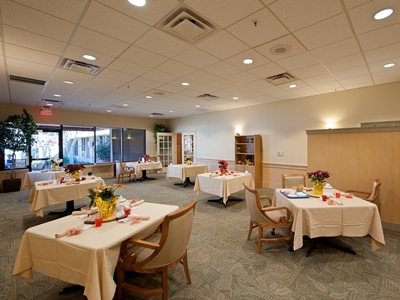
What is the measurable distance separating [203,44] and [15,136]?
7155 millimetres

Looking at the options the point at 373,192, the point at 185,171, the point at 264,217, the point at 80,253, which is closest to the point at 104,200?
the point at 80,253

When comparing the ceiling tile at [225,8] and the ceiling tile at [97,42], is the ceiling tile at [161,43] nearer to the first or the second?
the ceiling tile at [97,42]

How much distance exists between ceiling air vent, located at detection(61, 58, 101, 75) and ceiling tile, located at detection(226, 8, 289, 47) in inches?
103

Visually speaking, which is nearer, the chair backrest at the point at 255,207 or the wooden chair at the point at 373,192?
the chair backrest at the point at 255,207

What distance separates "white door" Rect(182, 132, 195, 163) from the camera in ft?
32.6

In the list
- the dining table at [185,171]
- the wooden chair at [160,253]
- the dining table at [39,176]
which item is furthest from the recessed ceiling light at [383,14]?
the dining table at [39,176]

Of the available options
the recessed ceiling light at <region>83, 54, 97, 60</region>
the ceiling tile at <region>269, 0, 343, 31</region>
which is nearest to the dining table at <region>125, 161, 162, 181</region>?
the recessed ceiling light at <region>83, 54, 97, 60</region>

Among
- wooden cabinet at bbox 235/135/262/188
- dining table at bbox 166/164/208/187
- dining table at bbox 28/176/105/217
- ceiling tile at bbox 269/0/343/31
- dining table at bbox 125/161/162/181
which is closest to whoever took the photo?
ceiling tile at bbox 269/0/343/31

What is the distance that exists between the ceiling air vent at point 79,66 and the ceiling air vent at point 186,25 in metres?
1.90

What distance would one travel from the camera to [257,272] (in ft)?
7.85

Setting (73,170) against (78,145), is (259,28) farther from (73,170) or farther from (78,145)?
(78,145)

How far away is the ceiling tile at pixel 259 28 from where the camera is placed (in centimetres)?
224

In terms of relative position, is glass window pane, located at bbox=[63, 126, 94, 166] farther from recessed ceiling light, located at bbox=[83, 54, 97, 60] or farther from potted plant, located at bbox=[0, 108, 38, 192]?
recessed ceiling light, located at bbox=[83, 54, 97, 60]

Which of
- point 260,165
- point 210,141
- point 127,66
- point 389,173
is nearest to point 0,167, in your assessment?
point 127,66
